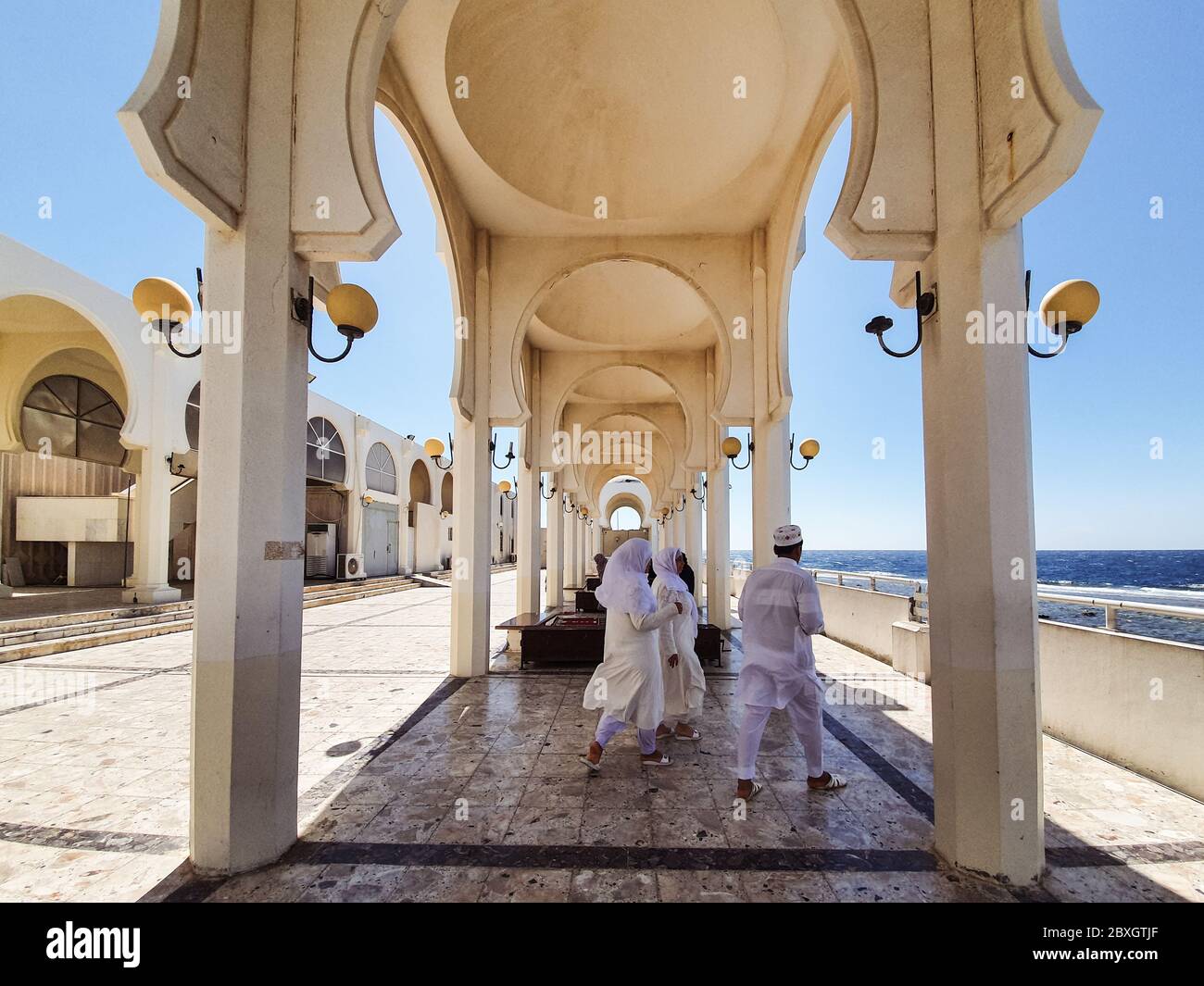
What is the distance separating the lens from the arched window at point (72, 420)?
12.5 meters

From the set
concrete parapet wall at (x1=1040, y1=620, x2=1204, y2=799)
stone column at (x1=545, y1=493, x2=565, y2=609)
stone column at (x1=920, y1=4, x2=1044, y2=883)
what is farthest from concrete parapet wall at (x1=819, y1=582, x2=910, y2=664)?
stone column at (x1=545, y1=493, x2=565, y2=609)

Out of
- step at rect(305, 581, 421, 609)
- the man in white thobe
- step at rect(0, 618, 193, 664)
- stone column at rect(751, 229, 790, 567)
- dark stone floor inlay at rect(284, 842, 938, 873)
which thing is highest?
stone column at rect(751, 229, 790, 567)

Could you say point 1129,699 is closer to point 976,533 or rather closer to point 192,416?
point 976,533

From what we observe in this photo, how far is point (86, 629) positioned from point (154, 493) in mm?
3435

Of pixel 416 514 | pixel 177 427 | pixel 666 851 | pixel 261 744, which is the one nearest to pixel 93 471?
pixel 177 427

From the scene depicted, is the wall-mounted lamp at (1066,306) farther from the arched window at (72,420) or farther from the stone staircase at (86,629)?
the arched window at (72,420)

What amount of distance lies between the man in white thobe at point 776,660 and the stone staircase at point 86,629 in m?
10.7

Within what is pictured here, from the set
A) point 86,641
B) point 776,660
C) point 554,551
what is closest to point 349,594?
point 554,551

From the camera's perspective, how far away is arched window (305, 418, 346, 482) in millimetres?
18281

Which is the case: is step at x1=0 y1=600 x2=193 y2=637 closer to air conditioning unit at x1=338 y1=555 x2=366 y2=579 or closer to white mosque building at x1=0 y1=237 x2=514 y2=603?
white mosque building at x1=0 y1=237 x2=514 y2=603

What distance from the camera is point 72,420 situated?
1352cm

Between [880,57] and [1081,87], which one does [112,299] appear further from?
[1081,87]

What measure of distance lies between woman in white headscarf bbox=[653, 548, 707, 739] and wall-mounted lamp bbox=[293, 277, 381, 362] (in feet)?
9.28
